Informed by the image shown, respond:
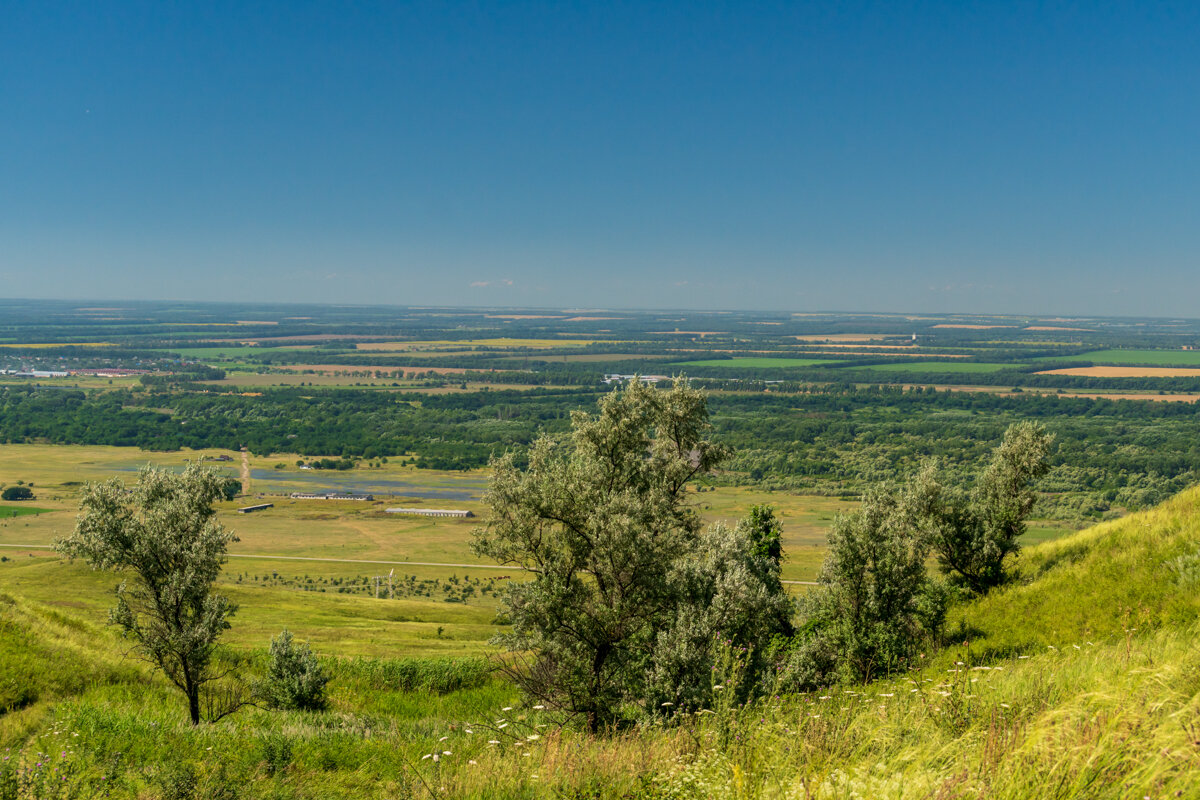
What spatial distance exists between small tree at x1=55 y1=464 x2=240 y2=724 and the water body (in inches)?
4214

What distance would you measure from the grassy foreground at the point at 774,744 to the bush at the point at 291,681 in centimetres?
492

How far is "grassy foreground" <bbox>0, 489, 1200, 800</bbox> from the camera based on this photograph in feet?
18.3

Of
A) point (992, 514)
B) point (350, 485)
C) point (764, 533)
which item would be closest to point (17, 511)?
point (350, 485)

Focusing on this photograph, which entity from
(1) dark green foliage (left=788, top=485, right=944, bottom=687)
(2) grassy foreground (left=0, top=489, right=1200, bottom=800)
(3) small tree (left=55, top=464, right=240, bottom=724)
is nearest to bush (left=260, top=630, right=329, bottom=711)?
(2) grassy foreground (left=0, top=489, right=1200, bottom=800)

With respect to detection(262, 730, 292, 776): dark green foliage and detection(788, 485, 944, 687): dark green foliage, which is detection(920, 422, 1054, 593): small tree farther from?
detection(262, 730, 292, 776): dark green foliage

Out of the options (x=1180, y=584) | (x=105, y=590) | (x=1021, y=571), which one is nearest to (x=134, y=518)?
(x=1180, y=584)

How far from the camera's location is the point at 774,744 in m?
7.77

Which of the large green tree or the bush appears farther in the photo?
the bush

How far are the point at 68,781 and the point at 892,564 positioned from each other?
2437 centimetres

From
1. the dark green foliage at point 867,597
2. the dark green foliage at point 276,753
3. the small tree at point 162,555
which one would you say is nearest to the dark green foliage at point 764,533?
the dark green foliage at point 867,597

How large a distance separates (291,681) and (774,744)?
23.7m

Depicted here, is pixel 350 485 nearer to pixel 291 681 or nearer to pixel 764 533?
pixel 764 533

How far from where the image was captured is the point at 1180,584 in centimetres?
1916

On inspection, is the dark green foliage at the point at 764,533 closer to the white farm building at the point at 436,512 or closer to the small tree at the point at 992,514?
the small tree at the point at 992,514
